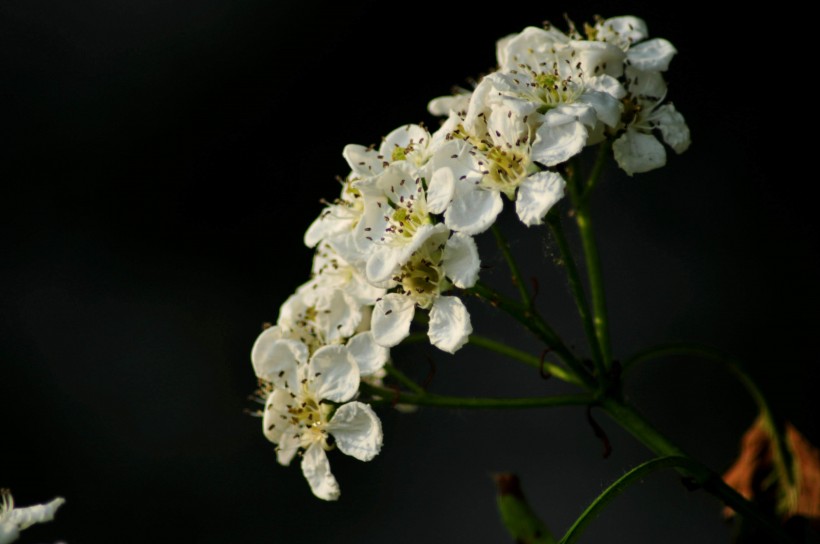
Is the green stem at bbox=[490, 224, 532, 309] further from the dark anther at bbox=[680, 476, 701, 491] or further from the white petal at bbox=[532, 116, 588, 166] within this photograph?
the dark anther at bbox=[680, 476, 701, 491]

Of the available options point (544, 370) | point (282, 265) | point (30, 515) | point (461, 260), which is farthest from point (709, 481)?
point (282, 265)

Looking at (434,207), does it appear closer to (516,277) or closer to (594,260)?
(516,277)

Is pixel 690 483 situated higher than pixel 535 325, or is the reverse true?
pixel 535 325

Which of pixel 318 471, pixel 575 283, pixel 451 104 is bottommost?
pixel 318 471

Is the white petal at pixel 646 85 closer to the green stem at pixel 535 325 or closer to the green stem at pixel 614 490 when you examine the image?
the green stem at pixel 535 325

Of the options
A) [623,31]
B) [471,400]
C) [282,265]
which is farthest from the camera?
[282,265]

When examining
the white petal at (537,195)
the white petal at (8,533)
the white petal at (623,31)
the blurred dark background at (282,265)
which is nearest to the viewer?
the white petal at (8,533)

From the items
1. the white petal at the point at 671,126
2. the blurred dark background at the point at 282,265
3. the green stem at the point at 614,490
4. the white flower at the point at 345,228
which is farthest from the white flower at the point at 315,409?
the blurred dark background at the point at 282,265
